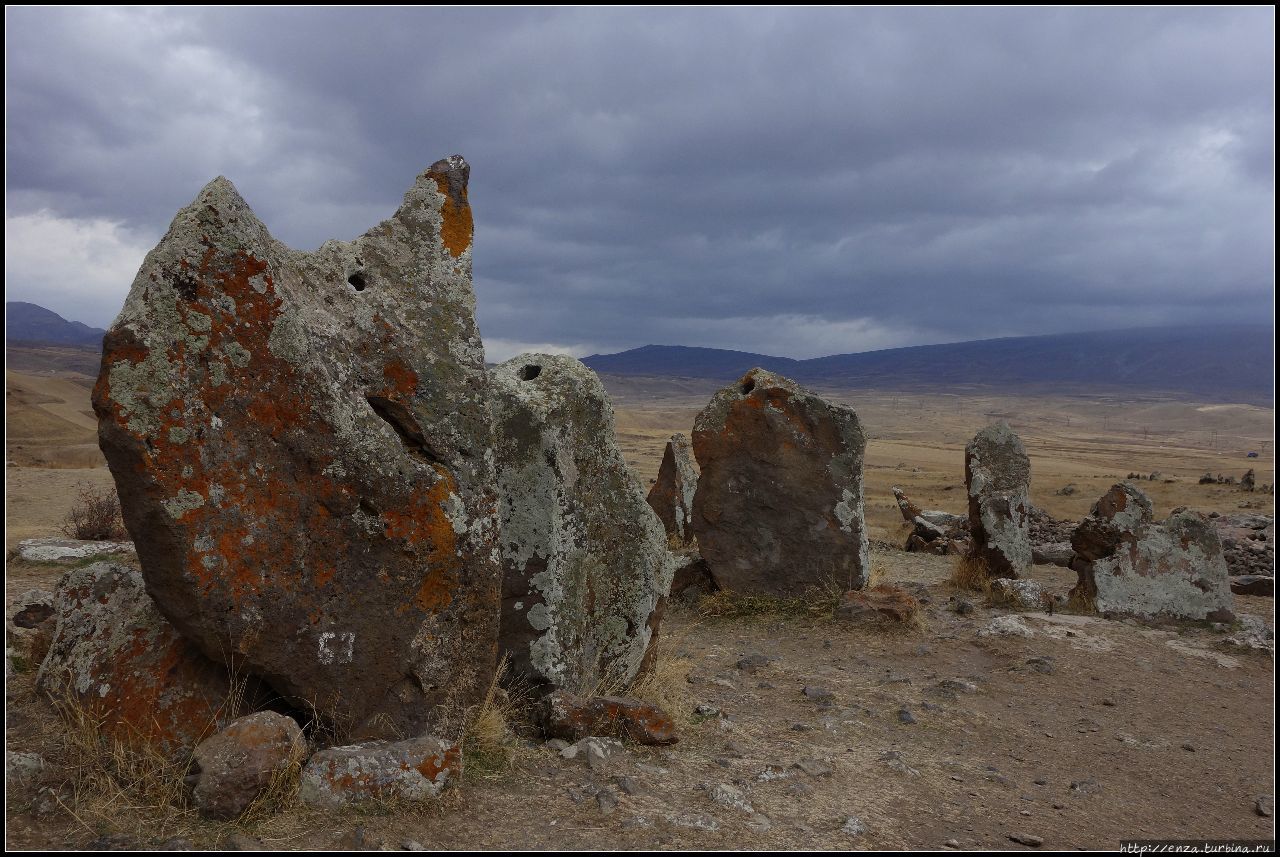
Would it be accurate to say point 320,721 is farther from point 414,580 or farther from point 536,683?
point 536,683

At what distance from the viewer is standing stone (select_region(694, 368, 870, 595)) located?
11.8m

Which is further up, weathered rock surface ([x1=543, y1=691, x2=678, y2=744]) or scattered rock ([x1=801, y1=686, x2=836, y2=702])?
weathered rock surface ([x1=543, y1=691, x2=678, y2=744])

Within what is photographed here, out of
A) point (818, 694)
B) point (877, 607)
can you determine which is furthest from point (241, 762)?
point (877, 607)

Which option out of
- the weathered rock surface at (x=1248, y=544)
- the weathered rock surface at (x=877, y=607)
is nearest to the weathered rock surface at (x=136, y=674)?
the weathered rock surface at (x=877, y=607)

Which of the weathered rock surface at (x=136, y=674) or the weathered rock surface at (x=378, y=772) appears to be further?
the weathered rock surface at (x=136, y=674)

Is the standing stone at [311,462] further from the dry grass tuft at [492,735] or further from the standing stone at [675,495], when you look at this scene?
the standing stone at [675,495]

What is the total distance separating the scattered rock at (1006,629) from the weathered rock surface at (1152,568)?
1.62 meters

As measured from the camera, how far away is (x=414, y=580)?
5289mm

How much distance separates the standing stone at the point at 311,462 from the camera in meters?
4.49

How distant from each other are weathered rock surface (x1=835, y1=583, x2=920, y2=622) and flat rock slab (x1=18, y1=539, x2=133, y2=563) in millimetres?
8596

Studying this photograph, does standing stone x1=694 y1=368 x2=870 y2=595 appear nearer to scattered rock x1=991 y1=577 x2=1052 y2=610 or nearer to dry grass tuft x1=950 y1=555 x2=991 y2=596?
scattered rock x1=991 y1=577 x2=1052 y2=610

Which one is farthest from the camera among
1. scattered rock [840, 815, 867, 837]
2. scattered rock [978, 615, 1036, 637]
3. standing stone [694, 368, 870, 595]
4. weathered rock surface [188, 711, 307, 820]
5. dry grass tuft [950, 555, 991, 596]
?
dry grass tuft [950, 555, 991, 596]

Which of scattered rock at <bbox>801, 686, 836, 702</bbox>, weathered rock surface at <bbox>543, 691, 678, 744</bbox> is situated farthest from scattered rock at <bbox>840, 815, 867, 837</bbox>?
scattered rock at <bbox>801, 686, 836, 702</bbox>

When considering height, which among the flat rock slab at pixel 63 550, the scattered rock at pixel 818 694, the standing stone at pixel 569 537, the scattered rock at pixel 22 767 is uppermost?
the standing stone at pixel 569 537
